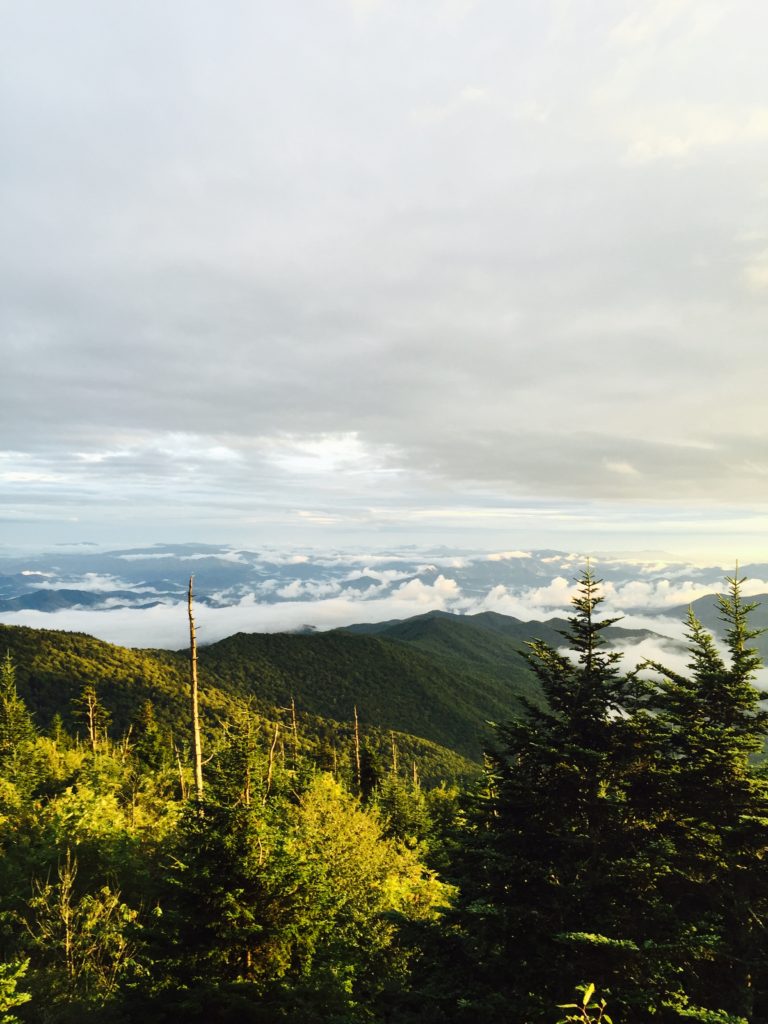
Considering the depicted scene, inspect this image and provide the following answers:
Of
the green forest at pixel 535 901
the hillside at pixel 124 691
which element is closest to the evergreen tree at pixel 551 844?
the green forest at pixel 535 901

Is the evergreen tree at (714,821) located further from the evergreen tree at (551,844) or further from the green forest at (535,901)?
the evergreen tree at (551,844)

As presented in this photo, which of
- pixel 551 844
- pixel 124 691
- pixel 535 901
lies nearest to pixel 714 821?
pixel 551 844

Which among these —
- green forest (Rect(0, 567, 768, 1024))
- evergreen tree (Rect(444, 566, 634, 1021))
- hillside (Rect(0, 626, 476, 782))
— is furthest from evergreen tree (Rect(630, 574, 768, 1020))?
hillside (Rect(0, 626, 476, 782))

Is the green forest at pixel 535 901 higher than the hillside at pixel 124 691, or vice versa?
the green forest at pixel 535 901

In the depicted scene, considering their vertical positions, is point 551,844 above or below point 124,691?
above

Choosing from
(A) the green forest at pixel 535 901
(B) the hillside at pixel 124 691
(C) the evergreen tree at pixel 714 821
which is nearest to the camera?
(A) the green forest at pixel 535 901

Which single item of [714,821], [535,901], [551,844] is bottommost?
[535,901]

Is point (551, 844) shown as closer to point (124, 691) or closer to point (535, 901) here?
point (535, 901)

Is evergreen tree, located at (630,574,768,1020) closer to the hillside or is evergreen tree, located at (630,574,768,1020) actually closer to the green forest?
the green forest

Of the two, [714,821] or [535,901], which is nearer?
[535,901]

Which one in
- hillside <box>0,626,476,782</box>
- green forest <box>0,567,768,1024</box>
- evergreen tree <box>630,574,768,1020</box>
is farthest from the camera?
hillside <box>0,626,476,782</box>

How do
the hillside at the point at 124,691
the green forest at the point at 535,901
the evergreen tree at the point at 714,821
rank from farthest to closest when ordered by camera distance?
the hillside at the point at 124,691
the evergreen tree at the point at 714,821
the green forest at the point at 535,901

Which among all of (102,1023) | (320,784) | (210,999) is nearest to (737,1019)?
(210,999)

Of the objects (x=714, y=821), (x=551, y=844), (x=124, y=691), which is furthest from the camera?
(x=124, y=691)
